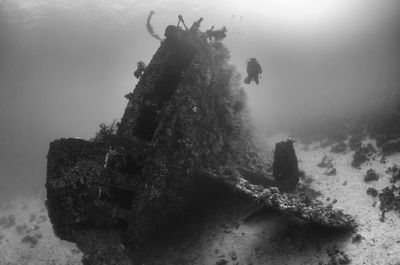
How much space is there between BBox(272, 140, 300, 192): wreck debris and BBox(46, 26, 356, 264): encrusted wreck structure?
2.46m

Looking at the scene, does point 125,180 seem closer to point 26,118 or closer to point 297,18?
point 26,118

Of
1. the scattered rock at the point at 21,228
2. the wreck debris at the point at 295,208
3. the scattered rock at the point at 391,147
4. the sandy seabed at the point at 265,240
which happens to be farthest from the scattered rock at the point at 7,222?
the scattered rock at the point at 391,147

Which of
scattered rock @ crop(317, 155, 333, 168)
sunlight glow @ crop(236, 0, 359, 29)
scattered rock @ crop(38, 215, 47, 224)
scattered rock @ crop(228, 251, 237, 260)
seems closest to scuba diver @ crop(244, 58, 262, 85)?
scattered rock @ crop(228, 251, 237, 260)

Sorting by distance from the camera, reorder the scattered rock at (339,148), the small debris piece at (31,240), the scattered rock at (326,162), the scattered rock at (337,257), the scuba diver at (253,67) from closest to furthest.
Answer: the scattered rock at (337,257)
the scuba diver at (253,67)
the scattered rock at (326,162)
the scattered rock at (339,148)
the small debris piece at (31,240)

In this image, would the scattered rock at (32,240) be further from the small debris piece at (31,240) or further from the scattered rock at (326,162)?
the scattered rock at (326,162)

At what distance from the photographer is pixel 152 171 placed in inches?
260

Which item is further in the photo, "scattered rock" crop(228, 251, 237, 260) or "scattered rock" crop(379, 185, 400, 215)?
"scattered rock" crop(379, 185, 400, 215)

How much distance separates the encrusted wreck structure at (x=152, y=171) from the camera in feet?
20.4

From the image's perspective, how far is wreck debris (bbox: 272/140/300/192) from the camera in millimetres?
10719

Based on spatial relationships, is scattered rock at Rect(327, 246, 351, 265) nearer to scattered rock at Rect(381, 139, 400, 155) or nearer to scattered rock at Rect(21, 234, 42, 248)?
scattered rock at Rect(381, 139, 400, 155)

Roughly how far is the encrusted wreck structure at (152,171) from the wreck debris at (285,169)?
2457mm

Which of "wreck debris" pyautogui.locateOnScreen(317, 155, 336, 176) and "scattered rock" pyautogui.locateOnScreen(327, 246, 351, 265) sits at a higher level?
"wreck debris" pyautogui.locateOnScreen(317, 155, 336, 176)

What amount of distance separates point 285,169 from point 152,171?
5.75 meters

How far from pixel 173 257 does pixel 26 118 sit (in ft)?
185
